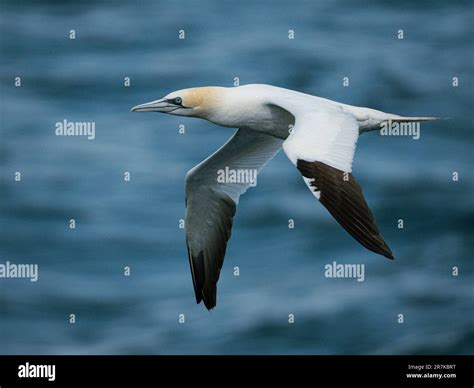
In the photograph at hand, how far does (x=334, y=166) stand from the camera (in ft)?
31.0

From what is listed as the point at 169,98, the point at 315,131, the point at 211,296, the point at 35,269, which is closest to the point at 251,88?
the point at 169,98

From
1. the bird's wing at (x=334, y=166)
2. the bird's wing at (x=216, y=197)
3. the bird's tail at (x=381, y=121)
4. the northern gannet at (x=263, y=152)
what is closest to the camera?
the bird's wing at (x=334, y=166)

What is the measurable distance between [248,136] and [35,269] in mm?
2947

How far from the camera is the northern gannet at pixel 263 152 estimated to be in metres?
9.19

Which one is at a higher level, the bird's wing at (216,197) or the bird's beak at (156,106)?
the bird's beak at (156,106)

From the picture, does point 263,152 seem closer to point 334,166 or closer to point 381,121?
point 381,121

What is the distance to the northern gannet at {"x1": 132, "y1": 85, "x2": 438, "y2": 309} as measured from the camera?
9188 mm
